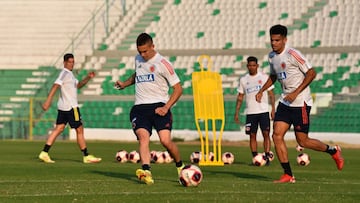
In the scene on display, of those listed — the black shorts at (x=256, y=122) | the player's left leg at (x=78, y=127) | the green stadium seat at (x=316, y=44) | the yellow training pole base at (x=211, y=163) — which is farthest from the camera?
the green stadium seat at (x=316, y=44)

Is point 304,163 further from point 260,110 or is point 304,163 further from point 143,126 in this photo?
point 143,126

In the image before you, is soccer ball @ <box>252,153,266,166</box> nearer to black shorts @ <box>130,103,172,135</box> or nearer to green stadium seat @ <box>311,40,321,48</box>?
black shorts @ <box>130,103,172,135</box>

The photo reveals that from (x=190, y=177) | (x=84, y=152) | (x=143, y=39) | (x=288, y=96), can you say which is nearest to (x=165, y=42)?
(x=84, y=152)

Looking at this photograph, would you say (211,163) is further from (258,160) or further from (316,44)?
(316,44)

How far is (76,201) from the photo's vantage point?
10617 millimetres

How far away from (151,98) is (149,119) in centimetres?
30

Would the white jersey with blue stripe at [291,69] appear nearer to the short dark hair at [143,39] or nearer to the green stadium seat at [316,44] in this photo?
the short dark hair at [143,39]

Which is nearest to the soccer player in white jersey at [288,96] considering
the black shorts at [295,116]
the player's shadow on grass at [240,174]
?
the black shorts at [295,116]

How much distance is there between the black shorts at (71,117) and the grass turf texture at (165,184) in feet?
3.36

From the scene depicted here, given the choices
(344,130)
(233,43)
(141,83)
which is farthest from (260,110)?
(233,43)

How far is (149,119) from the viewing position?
1353cm

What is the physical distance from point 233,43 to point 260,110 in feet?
70.7

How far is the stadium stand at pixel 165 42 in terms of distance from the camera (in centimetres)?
3734

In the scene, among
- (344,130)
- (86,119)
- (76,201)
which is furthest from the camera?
(86,119)
